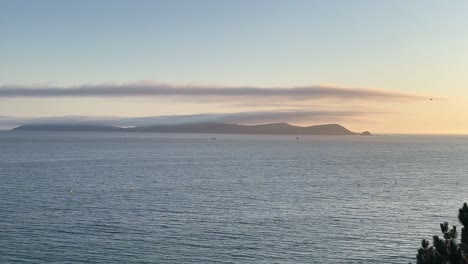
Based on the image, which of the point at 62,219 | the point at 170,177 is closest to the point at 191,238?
the point at 62,219

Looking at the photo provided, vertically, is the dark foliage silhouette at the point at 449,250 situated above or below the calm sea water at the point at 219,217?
above

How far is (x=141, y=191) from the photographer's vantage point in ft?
298

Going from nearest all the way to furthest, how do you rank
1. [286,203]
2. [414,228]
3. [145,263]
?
[145,263]
[414,228]
[286,203]

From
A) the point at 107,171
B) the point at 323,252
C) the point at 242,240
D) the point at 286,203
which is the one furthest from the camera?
the point at 107,171

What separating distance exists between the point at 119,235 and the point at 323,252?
68.5ft

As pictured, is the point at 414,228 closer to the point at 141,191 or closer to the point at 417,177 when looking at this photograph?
the point at 141,191

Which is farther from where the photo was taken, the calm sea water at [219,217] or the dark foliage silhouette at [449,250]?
the calm sea water at [219,217]

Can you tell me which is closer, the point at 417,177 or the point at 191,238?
the point at 191,238

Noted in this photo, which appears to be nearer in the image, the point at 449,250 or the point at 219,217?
the point at 449,250

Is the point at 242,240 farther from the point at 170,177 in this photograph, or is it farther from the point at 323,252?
the point at 170,177

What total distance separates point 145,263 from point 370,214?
113 feet

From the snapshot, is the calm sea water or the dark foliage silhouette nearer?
the dark foliage silhouette

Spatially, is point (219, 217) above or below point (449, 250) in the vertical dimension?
below

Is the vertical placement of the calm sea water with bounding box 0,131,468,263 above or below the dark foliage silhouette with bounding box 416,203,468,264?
below
